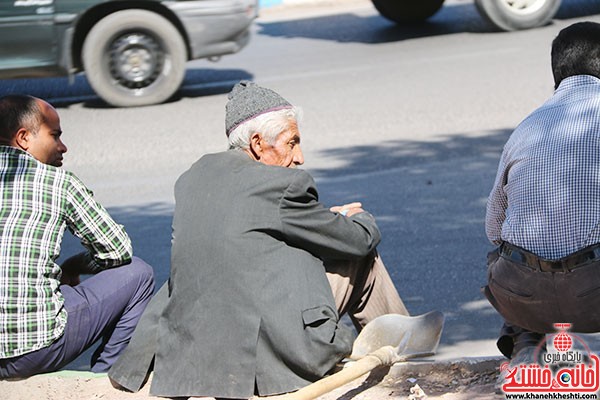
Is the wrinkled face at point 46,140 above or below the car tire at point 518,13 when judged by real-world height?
above

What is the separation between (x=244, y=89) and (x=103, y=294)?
1030 mm

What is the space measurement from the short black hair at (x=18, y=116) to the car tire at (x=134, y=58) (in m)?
6.66

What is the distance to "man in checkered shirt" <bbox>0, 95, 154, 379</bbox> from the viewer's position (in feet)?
13.2

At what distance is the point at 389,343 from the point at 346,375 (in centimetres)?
38

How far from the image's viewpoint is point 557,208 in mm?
3773

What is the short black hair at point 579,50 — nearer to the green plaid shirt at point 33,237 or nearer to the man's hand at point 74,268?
the green plaid shirt at point 33,237

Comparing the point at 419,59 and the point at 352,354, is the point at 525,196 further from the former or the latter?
the point at 419,59

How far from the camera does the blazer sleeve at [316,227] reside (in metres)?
3.76

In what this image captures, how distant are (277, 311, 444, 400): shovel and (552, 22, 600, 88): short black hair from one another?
3.58 ft

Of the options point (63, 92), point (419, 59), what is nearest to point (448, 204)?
point (419, 59)

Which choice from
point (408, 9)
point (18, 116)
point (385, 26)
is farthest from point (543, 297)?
point (385, 26)

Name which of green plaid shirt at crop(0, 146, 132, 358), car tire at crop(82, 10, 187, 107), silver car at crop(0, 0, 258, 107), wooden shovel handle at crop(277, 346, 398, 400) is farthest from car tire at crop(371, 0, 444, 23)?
wooden shovel handle at crop(277, 346, 398, 400)

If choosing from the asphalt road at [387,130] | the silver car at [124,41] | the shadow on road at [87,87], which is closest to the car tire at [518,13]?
the asphalt road at [387,130]

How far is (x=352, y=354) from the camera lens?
4.03 metres
